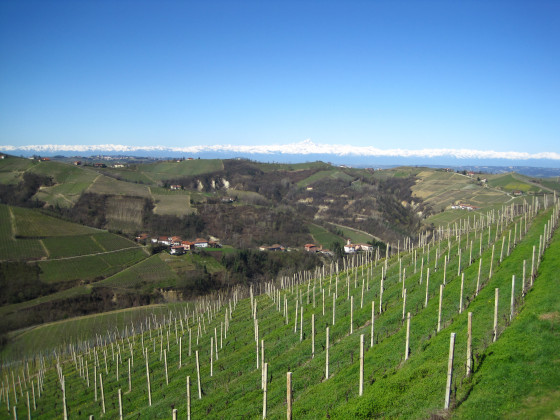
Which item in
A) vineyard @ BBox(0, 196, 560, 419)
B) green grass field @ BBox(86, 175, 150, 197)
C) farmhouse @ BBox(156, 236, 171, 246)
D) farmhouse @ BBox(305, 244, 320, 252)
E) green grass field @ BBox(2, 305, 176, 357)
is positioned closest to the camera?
vineyard @ BBox(0, 196, 560, 419)

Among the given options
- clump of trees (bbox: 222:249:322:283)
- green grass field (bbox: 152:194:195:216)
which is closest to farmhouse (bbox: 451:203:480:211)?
clump of trees (bbox: 222:249:322:283)

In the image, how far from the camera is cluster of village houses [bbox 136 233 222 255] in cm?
9350

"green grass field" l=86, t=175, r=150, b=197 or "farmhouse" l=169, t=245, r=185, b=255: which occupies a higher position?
"green grass field" l=86, t=175, r=150, b=197

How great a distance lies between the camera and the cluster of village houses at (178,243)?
93.5 meters

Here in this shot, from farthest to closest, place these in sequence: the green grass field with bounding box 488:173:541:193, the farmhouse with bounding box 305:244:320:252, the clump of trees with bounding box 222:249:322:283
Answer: the green grass field with bounding box 488:173:541:193 < the farmhouse with bounding box 305:244:320:252 < the clump of trees with bounding box 222:249:322:283

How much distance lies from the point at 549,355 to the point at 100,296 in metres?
68.4

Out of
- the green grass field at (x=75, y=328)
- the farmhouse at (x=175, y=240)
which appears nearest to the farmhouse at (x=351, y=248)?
the farmhouse at (x=175, y=240)

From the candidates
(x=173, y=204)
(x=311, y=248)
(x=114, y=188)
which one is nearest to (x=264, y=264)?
(x=311, y=248)

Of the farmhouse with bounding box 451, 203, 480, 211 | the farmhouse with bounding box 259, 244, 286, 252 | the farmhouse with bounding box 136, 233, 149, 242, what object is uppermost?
the farmhouse with bounding box 451, 203, 480, 211

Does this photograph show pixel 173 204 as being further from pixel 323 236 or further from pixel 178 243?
pixel 323 236

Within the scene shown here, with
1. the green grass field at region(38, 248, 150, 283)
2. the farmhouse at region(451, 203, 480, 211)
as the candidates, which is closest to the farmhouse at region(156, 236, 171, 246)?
the green grass field at region(38, 248, 150, 283)

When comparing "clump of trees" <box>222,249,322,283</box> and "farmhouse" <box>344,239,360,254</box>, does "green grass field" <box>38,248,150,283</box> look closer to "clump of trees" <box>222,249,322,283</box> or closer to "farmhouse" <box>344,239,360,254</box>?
"clump of trees" <box>222,249,322,283</box>

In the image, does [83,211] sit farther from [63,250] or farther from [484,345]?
[484,345]

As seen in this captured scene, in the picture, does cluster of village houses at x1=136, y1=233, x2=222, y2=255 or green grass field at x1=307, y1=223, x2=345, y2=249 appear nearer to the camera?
cluster of village houses at x1=136, y1=233, x2=222, y2=255
